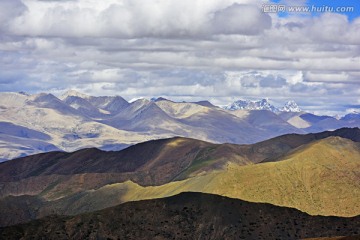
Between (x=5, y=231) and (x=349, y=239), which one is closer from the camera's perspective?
(x=349, y=239)

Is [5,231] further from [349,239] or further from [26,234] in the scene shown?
[349,239]

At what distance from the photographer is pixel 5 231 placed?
19838 centimetres

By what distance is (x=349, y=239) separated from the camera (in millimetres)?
143125

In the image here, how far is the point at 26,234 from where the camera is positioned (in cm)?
19962

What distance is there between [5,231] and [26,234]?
18.9 ft

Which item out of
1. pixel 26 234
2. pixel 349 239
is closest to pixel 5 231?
pixel 26 234

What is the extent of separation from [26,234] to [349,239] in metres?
95.2

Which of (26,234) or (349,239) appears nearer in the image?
(349,239)

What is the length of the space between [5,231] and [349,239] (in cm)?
9890
